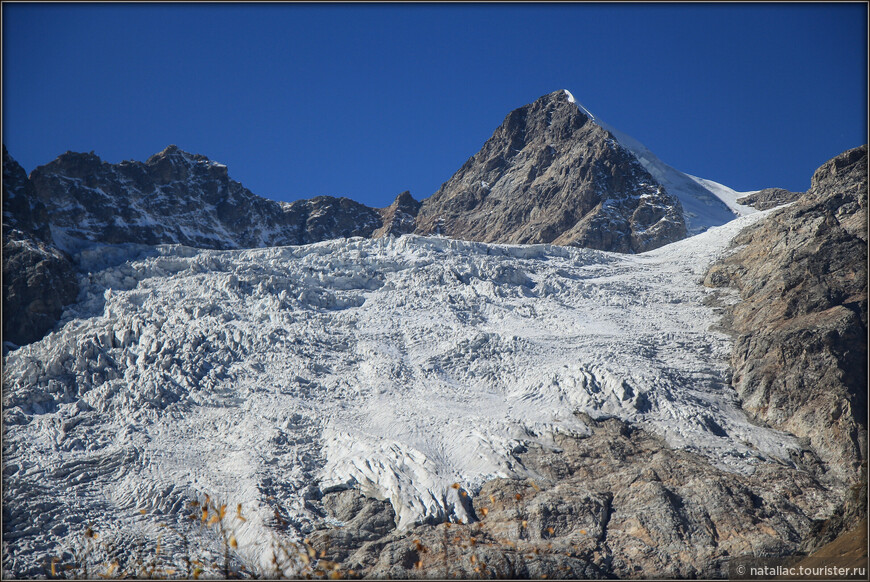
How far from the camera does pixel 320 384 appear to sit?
162 feet

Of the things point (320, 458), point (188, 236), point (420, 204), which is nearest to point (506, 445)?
point (320, 458)

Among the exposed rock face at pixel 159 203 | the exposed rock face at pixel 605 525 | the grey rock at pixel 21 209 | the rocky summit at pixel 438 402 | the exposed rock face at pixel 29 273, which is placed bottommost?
the exposed rock face at pixel 605 525

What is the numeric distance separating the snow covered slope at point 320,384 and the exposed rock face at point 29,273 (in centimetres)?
180

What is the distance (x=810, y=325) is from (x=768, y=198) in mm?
79948

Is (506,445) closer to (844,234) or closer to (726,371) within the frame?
(726,371)

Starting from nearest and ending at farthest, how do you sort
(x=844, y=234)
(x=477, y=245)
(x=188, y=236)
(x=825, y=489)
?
(x=825, y=489)
(x=844, y=234)
(x=477, y=245)
(x=188, y=236)

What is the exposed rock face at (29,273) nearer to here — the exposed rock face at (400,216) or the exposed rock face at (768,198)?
the exposed rock face at (400,216)

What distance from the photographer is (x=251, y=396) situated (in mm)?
47938

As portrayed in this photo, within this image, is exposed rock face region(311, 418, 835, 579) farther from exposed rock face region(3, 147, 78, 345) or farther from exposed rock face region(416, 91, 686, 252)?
exposed rock face region(416, 91, 686, 252)

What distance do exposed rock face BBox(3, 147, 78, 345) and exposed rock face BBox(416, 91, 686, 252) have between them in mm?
65947

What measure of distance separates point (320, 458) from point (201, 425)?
8395mm

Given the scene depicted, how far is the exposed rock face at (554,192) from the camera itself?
108 m

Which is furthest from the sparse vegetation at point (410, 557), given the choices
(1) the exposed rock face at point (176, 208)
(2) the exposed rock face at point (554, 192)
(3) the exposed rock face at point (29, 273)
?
(2) the exposed rock face at point (554, 192)

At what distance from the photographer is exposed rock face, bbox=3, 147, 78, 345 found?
56.3 meters
